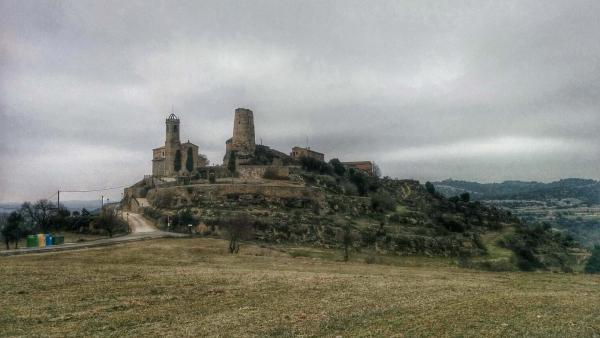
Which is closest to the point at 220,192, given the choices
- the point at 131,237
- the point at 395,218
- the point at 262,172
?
the point at 262,172

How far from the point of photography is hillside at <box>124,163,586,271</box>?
4603 centimetres

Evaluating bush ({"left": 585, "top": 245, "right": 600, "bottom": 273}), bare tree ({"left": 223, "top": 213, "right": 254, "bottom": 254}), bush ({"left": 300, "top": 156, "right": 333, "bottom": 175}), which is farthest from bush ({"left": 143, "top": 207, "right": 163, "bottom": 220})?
bush ({"left": 585, "top": 245, "right": 600, "bottom": 273})

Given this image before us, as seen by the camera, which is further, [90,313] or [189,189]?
[189,189]

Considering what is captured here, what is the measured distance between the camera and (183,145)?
69.1m

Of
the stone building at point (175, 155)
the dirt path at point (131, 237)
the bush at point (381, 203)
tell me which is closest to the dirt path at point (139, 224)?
the dirt path at point (131, 237)

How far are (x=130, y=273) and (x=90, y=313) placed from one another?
24.2ft

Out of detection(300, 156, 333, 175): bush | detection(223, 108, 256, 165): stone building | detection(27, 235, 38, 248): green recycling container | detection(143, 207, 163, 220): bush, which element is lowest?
detection(27, 235, 38, 248): green recycling container

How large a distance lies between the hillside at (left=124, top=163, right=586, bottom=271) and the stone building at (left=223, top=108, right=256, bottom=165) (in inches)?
345

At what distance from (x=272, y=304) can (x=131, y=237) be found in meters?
27.7

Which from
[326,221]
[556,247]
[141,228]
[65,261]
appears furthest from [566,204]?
[65,261]

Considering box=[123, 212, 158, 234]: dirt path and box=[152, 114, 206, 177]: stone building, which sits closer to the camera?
box=[123, 212, 158, 234]: dirt path

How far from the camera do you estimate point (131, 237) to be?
3697 centimetres

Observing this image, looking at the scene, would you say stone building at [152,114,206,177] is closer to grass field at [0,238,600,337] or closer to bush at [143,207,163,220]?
bush at [143,207,163,220]

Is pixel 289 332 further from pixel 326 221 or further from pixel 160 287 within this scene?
pixel 326 221
